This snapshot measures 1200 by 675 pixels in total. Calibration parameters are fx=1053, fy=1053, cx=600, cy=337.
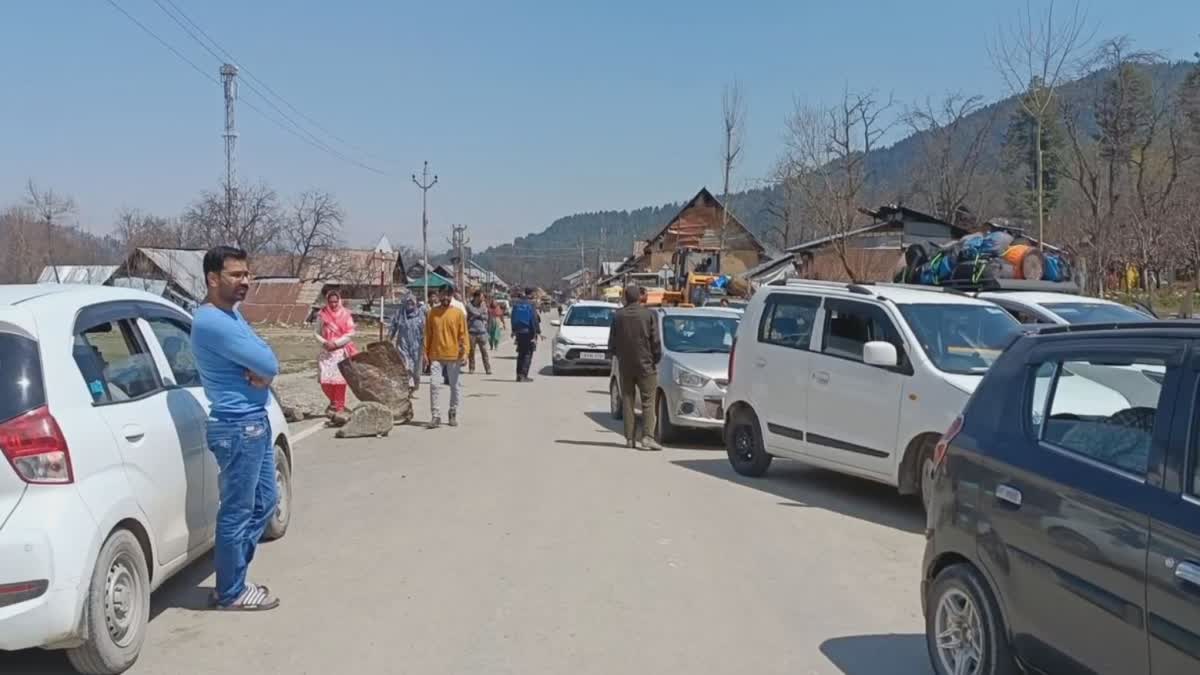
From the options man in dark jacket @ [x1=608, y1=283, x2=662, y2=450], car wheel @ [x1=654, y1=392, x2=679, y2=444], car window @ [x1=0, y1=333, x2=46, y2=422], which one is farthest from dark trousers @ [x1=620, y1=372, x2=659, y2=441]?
car window @ [x1=0, y1=333, x2=46, y2=422]

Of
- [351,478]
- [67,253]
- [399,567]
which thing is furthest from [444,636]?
[67,253]

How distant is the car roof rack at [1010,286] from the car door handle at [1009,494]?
6998 mm

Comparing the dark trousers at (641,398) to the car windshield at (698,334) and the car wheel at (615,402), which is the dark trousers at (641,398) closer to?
the car windshield at (698,334)

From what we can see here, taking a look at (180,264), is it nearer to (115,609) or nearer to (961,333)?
(961,333)

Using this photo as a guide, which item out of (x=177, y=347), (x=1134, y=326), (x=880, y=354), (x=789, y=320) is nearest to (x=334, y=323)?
(x=789, y=320)

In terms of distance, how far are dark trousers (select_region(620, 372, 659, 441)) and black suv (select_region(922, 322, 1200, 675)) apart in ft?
24.5

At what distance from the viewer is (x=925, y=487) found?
8281 millimetres

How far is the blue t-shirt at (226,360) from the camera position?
219 inches

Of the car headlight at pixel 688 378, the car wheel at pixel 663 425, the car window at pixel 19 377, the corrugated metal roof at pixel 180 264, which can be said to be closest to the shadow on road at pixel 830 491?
the car headlight at pixel 688 378

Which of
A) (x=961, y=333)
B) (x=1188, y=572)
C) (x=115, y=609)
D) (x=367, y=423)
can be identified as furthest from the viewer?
(x=367, y=423)

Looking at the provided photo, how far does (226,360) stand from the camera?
560 cm

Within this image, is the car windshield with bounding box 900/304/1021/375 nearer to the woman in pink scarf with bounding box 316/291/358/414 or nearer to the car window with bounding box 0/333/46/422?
the car window with bounding box 0/333/46/422

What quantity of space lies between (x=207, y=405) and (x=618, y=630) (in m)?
2.73

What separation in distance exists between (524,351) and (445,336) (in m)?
8.95
